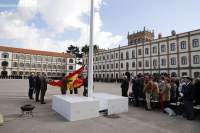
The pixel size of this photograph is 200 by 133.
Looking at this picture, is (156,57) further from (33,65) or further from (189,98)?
(33,65)

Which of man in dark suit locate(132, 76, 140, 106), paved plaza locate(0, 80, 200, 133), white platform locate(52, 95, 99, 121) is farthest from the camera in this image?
man in dark suit locate(132, 76, 140, 106)

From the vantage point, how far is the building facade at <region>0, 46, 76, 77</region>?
7406 centimetres

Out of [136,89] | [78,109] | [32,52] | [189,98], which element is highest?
[32,52]

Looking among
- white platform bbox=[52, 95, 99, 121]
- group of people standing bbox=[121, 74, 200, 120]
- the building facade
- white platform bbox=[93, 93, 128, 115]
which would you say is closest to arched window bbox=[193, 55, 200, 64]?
group of people standing bbox=[121, 74, 200, 120]

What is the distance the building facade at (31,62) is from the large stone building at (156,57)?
24.1 metres

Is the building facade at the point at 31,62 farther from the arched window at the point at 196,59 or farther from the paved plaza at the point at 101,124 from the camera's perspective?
the paved plaza at the point at 101,124

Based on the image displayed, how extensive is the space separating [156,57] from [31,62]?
170 ft

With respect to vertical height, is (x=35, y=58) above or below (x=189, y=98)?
above

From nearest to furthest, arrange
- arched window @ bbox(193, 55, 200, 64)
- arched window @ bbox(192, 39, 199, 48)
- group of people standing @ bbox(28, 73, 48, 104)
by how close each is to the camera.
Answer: group of people standing @ bbox(28, 73, 48, 104) → arched window @ bbox(193, 55, 200, 64) → arched window @ bbox(192, 39, 199, 48)

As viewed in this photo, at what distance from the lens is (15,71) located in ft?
250

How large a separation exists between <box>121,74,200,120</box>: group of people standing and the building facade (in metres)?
63.9

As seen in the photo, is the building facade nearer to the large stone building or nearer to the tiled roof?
the tiled roof

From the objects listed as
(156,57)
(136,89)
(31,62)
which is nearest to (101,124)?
(136,89)

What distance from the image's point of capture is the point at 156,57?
159 feet
